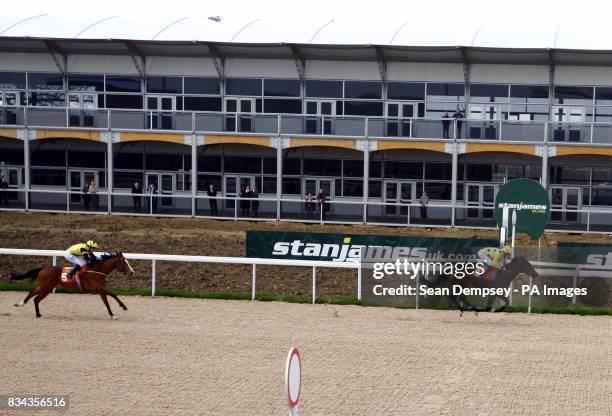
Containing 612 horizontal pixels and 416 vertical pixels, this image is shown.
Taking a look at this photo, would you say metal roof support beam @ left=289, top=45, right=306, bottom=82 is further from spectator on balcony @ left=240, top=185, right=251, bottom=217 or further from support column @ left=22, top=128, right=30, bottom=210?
support column @ left=22, top=128, right=30, bottom=210

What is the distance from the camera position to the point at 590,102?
38906mm

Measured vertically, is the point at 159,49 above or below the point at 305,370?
above

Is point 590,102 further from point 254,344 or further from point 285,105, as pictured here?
point 254,344

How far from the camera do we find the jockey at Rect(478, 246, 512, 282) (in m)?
19.8

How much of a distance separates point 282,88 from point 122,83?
687cm

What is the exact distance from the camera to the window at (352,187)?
40438 mm

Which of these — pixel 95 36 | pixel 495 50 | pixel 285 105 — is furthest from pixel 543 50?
pixel 95 36

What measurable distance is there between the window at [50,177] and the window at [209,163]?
234 inches

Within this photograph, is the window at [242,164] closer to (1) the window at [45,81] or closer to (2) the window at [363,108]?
(2) the window at [363,108]

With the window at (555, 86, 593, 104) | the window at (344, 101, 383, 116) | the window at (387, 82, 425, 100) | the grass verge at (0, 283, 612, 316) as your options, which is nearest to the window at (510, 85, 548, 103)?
the window at (555, 86, 593, 104)

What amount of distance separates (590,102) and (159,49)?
17521 millimetres

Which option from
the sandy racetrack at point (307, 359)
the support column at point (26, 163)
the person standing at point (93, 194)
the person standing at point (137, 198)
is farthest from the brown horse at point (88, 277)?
the support column at point (26, 163)

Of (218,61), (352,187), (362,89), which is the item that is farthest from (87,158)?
(362,89)

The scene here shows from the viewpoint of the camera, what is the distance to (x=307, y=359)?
1532 cm
